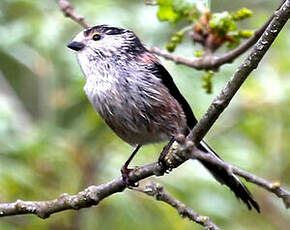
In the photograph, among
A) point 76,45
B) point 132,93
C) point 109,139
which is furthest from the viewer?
point 109,139

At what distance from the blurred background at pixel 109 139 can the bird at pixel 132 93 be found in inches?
21.3

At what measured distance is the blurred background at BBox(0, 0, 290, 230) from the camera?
5215 mm

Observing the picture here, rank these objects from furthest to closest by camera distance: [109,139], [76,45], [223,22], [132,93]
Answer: [109,139] < [76,45] < [132,93] < [223,22]

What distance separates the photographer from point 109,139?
544 cm

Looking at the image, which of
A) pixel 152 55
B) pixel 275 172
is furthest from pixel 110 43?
pixel 275 172

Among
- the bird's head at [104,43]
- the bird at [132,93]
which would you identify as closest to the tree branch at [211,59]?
the bird at [132,93]

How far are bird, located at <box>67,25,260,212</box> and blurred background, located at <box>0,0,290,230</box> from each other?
0.54 meters

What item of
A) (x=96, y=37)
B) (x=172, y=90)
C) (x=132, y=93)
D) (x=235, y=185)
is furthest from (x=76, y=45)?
(x=235, y=185)

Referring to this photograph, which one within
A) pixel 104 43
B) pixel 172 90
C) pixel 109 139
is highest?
pixel 104 43

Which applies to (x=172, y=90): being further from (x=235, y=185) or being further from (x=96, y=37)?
(x=235, y=185)

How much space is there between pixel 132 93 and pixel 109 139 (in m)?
1.15

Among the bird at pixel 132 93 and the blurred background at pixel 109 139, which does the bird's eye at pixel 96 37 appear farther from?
the blurred background at pixel 109 139

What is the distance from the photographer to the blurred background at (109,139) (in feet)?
17.1

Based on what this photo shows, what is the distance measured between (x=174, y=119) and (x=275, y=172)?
64.8 inches
